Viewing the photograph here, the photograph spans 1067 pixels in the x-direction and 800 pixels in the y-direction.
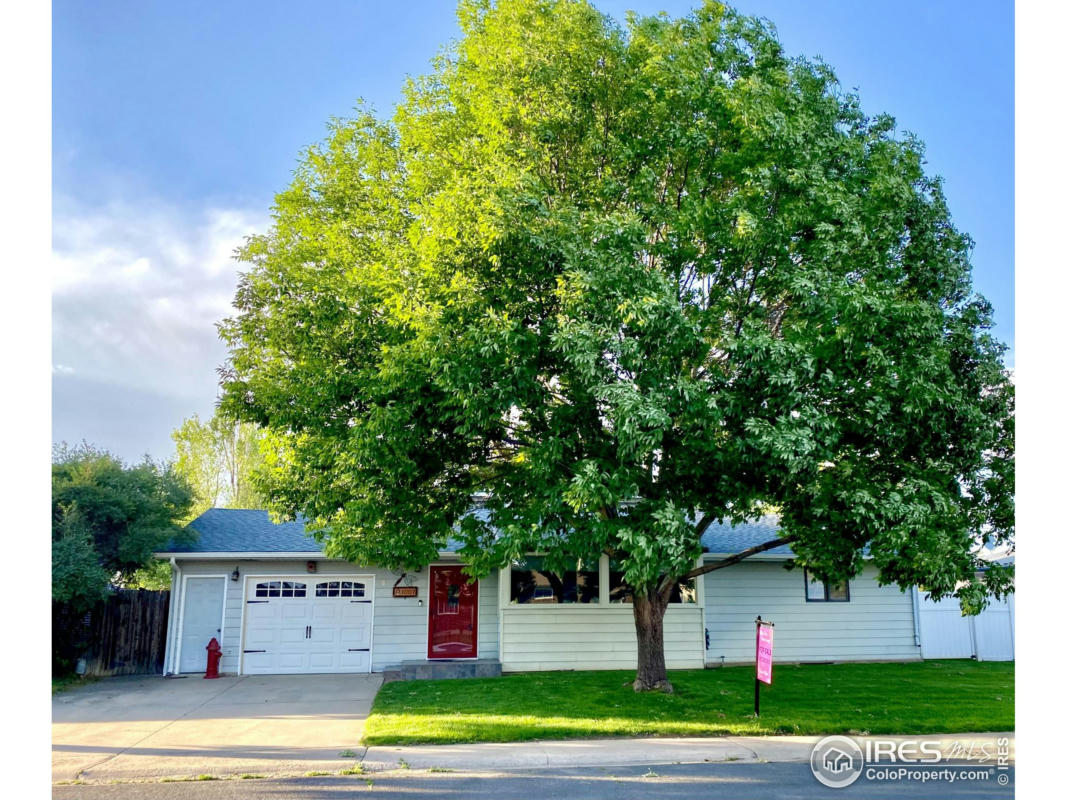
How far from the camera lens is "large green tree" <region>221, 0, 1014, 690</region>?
29.5ft

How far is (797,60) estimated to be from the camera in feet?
38.3

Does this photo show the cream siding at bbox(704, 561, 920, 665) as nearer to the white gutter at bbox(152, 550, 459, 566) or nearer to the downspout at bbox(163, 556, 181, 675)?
the white gutter at bbox(152, 550, 459, 566)

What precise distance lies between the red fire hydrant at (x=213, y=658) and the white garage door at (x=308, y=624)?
622 millimetres

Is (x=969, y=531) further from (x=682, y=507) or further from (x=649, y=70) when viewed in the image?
(x=649, y=70)

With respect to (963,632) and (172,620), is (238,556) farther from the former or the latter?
(963,632)

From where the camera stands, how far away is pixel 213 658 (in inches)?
603

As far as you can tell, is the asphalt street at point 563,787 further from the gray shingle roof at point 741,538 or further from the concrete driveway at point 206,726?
the gray shingle roof at point 741,538

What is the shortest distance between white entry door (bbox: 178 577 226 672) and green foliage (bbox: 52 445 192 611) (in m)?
1.24

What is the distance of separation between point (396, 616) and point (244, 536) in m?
4.13

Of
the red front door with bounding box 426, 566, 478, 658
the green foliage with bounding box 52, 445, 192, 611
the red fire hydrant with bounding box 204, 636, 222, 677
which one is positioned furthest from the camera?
the red front door with bounding box 426, 566, 478, 658

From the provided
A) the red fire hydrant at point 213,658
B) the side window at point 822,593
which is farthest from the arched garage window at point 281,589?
the side window at point 822,593

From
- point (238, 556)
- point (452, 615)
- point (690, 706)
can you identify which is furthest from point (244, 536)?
point (690, 706)

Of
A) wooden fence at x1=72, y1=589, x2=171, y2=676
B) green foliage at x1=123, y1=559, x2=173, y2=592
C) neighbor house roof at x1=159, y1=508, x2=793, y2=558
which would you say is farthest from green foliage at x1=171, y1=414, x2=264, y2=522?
wooden fence at x1=72, y1=589, x2=171, y2=676
